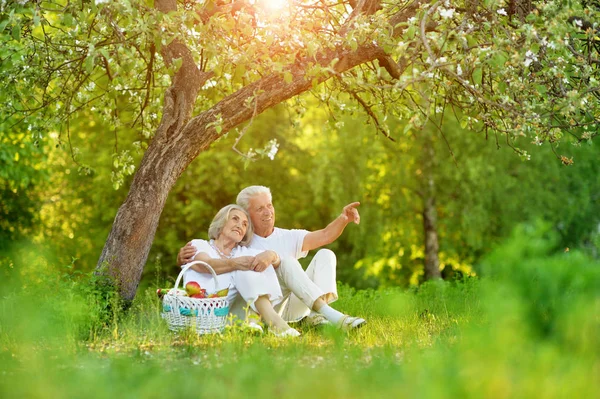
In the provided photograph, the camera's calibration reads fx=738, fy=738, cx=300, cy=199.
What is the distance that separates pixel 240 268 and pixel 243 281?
144 millimetres

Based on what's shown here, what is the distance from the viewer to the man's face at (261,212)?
23.1ft

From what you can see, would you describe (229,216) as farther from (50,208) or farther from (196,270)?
(50,208)

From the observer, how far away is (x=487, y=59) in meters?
5.24

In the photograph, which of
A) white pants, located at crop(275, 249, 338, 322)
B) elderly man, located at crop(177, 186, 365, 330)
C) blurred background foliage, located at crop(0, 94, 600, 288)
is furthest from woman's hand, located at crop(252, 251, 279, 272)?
blurred background foliage, located at crop(0, 94, 600, 288)

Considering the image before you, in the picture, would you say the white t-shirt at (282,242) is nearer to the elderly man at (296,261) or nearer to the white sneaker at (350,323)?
the elderly man at (296,261)

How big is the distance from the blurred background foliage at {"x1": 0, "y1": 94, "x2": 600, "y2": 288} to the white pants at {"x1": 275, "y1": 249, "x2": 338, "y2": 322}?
29.3 feet

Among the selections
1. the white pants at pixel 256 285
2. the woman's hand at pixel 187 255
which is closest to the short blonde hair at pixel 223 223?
the woman's hand at pixel 187 255

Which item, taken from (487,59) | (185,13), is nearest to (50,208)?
(185,13)

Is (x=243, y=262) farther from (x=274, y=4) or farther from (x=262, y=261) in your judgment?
(x=274, y=4)

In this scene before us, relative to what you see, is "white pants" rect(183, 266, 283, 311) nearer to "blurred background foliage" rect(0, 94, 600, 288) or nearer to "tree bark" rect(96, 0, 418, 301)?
"tree bark" rect(96, 0, 418, 301)

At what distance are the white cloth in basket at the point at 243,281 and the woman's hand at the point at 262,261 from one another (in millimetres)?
48

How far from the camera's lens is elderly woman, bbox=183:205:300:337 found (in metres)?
6.35

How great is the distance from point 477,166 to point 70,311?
13.3 metres

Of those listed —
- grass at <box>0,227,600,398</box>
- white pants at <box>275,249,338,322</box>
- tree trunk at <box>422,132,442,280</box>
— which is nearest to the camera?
grass at <box>0,227,600,398</box>
